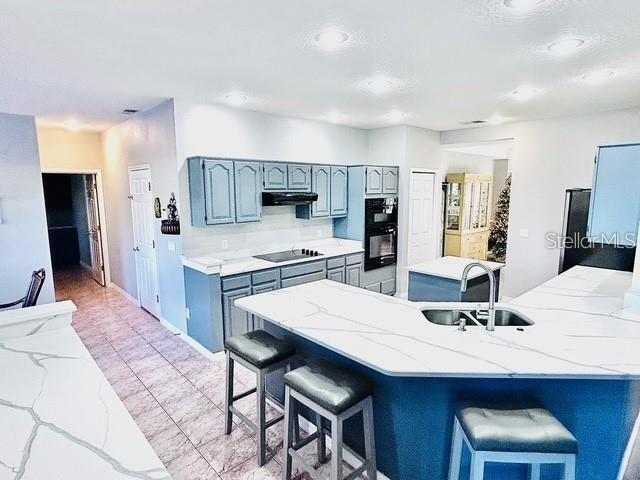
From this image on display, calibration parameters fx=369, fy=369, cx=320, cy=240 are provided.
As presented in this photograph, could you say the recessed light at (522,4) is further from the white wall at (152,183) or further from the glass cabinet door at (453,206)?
the glass cabinet door at (453,206)

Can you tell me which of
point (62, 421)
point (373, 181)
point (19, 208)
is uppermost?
point (373, 181)

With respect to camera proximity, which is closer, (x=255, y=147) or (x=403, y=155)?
(x=255, y=147)

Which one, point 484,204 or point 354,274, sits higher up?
point 484,204

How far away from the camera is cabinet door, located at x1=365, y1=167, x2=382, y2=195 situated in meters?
5.22

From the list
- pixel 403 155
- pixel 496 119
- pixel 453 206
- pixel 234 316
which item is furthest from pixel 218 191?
pixel 453 206

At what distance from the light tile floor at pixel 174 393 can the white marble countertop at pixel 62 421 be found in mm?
1095

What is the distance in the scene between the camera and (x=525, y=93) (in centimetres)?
371

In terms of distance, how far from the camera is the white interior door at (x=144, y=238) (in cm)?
481

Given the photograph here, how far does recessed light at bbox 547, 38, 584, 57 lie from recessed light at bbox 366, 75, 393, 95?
3.97ft

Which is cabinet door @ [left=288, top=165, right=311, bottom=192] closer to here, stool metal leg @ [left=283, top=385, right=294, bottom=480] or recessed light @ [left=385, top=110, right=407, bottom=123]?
recessed light @ [left=385, top=110, right=407, bottom=123]

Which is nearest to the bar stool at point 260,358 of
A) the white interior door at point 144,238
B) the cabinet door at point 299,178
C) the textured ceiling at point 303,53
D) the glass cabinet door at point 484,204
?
the textured ceiling at point 303,53

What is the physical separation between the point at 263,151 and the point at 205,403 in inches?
117

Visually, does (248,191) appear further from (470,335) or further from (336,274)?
(470,335)

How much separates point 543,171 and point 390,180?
210cm
